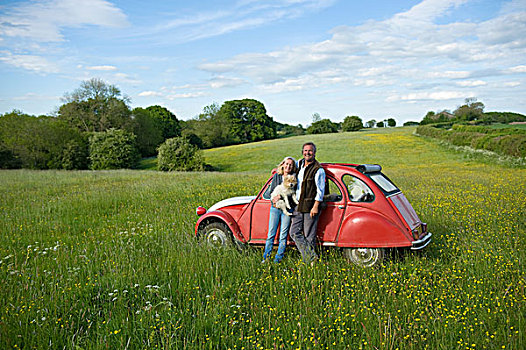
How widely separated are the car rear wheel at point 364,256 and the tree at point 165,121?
70.5 m

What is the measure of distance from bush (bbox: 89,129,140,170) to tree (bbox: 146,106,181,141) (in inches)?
1039

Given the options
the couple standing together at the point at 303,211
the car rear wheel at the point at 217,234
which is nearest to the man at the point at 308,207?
the couple standing together at the point at 303,211

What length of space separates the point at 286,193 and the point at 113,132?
45395mm

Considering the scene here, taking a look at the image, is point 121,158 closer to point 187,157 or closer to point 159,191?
point 187,157

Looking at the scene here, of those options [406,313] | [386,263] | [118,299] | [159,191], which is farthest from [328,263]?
[159,191]

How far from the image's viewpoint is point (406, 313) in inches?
172

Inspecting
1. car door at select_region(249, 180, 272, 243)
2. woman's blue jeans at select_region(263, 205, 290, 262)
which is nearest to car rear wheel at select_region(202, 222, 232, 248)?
car door at select_region(249, 180, 272, 243)

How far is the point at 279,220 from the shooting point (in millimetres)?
6418

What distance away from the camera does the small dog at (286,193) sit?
6250 millimetres

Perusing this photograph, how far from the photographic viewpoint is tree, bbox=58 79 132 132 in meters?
54.1

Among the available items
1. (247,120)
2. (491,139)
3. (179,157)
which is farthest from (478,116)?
(179,157)

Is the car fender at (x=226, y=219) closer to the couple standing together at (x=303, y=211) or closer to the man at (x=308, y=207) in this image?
the couple standing together at (x=303, y=211)

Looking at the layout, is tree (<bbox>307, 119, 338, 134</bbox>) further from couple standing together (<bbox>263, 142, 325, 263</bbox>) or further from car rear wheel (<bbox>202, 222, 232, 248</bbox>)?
couple standing together (<bbox>263, 142, 325, 263</bbox>)

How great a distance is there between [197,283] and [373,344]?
273 centimetres
